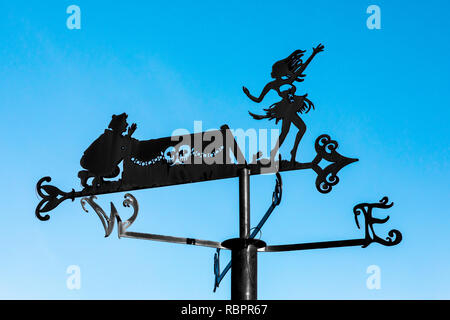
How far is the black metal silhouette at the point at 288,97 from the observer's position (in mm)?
3172

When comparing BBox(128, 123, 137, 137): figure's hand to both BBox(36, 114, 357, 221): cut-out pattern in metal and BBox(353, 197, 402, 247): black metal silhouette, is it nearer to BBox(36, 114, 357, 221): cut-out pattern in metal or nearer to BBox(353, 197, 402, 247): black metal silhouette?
BBox(36, 114, 357, 221): cut-out pattern in metal

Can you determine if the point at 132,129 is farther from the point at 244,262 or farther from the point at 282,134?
the point at 244,262

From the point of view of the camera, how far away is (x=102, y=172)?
3.50 meters

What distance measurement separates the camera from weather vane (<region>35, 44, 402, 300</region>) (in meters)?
2.92

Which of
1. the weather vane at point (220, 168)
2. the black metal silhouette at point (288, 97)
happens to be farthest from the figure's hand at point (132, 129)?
the black metal silhouette at point (288, 97)

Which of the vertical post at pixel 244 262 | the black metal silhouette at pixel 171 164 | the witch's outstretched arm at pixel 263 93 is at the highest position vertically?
the witch's outstretched arm at pixel 263 93

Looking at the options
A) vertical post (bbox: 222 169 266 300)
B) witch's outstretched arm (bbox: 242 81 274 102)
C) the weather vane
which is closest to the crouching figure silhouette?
the weather vane

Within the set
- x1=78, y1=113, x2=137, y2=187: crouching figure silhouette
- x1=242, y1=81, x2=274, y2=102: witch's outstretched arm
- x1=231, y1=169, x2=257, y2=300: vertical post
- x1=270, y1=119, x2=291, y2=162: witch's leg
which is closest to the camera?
x1=231, y1=169, x2=257, y2=300: vertical post

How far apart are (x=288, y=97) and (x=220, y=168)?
0.54 m

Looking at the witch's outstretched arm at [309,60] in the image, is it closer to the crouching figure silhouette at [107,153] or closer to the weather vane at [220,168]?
the weather vane at [220,168]

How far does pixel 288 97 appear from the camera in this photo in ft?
10.7

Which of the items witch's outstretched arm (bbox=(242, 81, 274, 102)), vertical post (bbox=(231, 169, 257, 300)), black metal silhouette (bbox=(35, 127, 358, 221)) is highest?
witch's outstretched arm (bbox=(242, 81, 274, 102))

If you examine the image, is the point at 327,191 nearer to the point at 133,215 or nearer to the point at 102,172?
the point at 133,215
